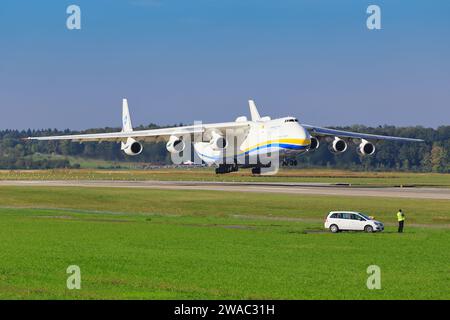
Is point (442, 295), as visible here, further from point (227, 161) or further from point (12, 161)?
point (12, 161)

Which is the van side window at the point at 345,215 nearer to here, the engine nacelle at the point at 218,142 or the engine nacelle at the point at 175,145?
the engine nacelle at the point at 175,145

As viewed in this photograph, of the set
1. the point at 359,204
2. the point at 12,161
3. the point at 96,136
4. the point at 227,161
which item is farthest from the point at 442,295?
the point at 12,161

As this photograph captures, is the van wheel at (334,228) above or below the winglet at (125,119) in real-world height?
below

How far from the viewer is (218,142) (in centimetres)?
9506

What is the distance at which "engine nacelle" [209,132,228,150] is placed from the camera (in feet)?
311

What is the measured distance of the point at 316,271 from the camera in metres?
28.5

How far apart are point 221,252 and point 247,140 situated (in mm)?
58839

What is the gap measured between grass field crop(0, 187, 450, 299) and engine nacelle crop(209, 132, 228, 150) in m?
29.5

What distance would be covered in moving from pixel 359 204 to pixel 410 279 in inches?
1472

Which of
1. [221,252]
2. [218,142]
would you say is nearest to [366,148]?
[218,142]

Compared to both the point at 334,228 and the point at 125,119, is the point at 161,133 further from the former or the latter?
the point at 334,228

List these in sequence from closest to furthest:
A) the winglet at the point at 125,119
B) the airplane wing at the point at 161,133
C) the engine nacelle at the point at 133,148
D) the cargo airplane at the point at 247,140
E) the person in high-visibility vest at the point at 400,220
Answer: the person in high-visibility vest at the point at 400,220 < the cargo airplane at the point at 247,140 < the engine nacelle at the point at 133,148 < the airplane wing at the point at 161,133 < the winglet at the point at 125,119

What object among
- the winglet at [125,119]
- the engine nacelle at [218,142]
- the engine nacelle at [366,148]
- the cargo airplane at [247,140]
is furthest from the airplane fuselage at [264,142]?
the winglet at [125,119]

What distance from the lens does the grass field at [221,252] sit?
24422 mm
